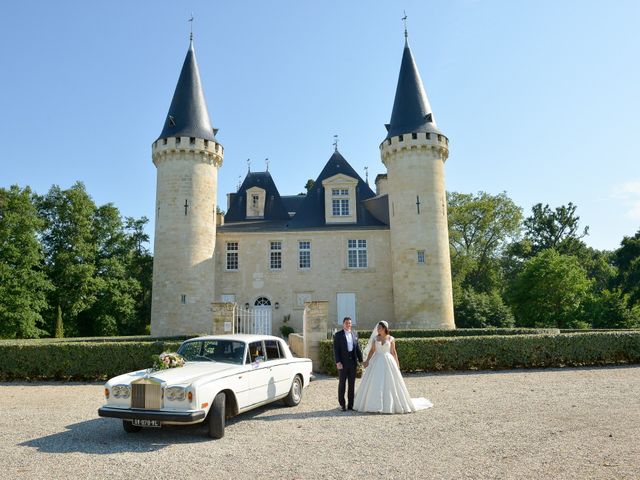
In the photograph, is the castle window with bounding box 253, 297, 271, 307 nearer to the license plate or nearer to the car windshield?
the car windshield

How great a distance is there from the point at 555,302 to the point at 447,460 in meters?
29.7

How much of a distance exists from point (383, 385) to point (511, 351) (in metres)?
6.47

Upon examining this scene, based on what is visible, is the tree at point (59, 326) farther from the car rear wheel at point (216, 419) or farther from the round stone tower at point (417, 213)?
the car rear wheel at point (216, 419)

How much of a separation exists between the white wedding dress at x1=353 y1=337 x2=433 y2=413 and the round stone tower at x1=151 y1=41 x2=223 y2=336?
16709 millimetres

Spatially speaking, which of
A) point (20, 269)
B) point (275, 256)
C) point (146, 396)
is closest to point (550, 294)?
point (275, 256)

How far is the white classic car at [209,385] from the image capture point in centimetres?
597

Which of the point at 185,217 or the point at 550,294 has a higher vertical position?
the point at 185,217

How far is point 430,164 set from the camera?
24859 mm

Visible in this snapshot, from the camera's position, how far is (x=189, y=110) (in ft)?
83.0

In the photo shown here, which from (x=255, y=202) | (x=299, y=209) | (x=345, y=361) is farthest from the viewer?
(x=255, y=202)

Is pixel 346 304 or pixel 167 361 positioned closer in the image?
pixel 167 361

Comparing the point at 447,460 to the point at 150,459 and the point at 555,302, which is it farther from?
the point at 555,302

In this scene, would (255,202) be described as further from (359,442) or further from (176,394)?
(359,442)

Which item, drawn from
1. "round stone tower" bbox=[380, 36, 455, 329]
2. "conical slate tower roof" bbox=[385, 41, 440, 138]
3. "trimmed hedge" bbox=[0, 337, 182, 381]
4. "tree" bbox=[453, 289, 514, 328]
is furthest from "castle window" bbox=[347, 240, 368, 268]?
"trimmed hedge" bbox=[0, 337, 182, 381]
